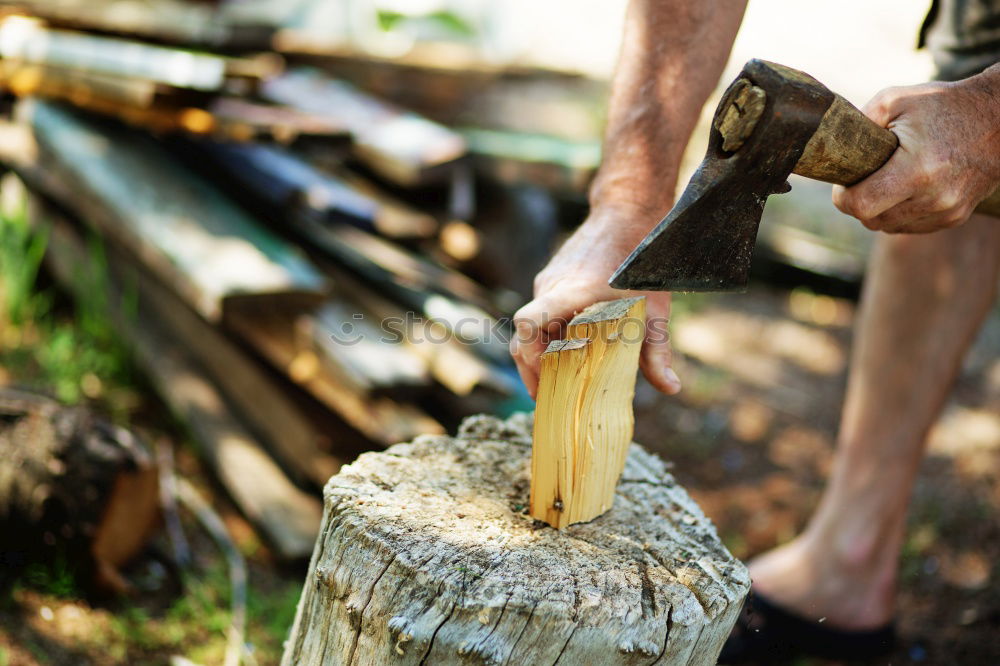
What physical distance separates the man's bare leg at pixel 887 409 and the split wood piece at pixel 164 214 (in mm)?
1665

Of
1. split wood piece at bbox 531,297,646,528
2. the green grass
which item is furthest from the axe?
the green grass

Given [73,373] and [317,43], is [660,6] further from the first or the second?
[317,43]

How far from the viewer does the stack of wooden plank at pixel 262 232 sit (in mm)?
2740

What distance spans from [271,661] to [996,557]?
2.41 metres

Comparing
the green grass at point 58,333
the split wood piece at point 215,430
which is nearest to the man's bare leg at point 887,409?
the split wood piece at point 215,430

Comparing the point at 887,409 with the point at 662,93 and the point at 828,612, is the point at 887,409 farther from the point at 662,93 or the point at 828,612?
the point at 662,93

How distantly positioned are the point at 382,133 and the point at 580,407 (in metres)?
2.36

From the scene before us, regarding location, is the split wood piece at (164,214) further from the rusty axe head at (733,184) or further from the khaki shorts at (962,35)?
the khaki shorts at (962,35)

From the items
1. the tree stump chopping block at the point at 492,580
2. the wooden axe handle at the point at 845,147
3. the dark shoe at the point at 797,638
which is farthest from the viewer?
the dark shoe at the point at 797,638

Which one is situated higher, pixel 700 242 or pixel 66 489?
pixel 700 242

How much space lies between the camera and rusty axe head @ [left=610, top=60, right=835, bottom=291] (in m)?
1.29

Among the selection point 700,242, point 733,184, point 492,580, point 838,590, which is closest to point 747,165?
point 733,184

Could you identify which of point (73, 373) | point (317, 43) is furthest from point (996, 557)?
point (317, 43)

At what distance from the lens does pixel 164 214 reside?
3.00 m
